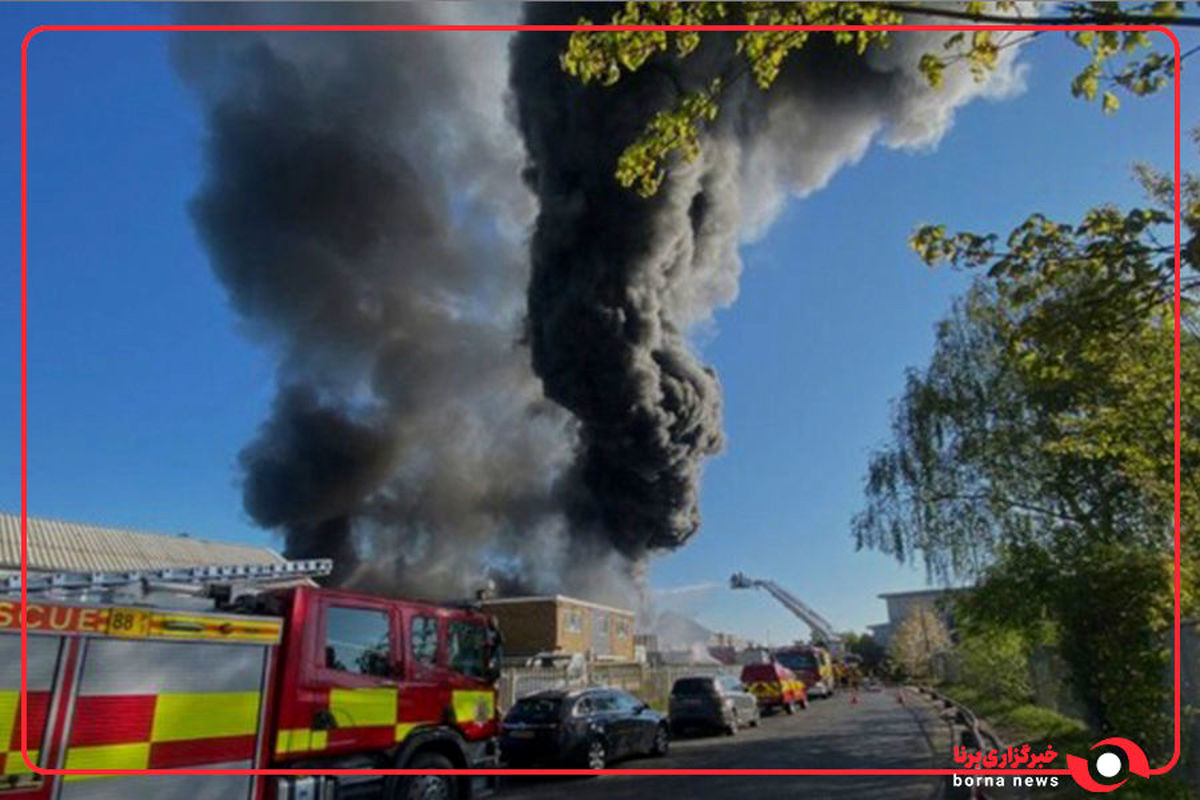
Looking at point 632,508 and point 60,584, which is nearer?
point 60,584

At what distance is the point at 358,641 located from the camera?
282 inches

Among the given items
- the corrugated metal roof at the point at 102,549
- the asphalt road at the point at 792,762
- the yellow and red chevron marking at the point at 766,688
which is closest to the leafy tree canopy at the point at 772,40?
the asphalt road at the point at 792,762

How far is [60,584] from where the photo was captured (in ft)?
18.6

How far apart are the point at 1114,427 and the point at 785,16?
583 cm

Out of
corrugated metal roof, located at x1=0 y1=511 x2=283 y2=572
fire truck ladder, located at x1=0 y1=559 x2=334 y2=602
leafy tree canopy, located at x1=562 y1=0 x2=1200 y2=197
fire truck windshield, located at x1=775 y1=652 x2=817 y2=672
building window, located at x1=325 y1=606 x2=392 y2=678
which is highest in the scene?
corrugated metal roof, located at x1=0 y1=511 x2=283 y2=572

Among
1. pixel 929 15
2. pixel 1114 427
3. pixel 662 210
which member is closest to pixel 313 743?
pixel 929 15

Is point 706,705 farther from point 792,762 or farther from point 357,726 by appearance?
point 357,726

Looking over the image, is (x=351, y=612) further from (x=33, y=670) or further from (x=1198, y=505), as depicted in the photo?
(x=1198, y=505)

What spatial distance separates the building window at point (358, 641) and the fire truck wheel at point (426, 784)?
83 centimetres

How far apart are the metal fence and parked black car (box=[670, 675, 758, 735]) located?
2206 mm

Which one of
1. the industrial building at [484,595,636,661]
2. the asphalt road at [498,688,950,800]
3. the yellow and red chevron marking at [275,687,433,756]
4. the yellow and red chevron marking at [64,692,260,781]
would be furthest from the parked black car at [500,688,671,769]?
the industrial building at [484,595,636,661]

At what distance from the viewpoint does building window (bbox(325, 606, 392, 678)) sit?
6.91 meters

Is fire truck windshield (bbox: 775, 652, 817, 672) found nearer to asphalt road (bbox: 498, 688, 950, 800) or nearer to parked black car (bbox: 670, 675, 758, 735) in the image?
asphalt road (bbox: 498, 688, 950, 800)

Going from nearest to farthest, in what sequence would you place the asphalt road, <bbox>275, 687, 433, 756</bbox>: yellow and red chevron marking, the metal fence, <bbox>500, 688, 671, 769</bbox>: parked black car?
<bbox>275, 687, 433, 756</bbox>: yellow and red chevron marking
the asphalt road
<bbox>500, 688, 671, 769</bbox>: parked black car
the metal fence
